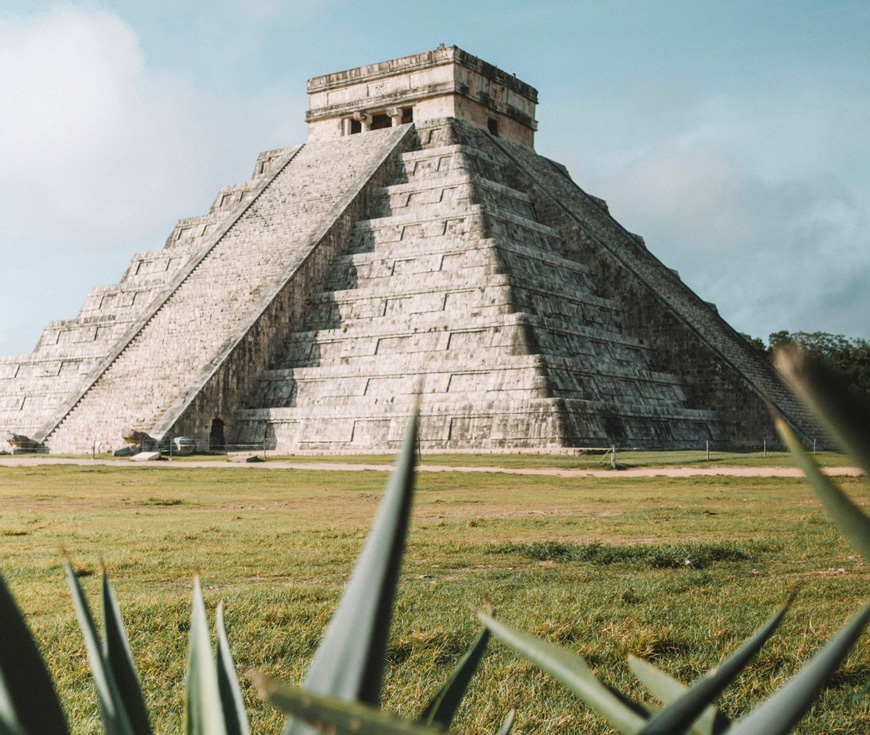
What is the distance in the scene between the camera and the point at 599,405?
18.8m

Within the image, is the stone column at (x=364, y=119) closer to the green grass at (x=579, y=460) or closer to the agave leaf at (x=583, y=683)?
the green grass at (x=579, y=460)

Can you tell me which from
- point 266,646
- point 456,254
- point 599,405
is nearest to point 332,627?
point 266,646

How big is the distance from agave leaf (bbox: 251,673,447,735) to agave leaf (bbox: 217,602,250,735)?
0.54 m

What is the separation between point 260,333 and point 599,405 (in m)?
7.96

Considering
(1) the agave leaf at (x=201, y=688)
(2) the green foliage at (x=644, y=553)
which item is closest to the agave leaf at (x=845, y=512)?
(1) the agave leaf at (x=201, y=688)

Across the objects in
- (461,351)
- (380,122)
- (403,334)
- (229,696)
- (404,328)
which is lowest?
(229,696)

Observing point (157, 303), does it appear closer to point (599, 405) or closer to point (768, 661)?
point (599, 405)

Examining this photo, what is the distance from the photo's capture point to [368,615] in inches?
32.2

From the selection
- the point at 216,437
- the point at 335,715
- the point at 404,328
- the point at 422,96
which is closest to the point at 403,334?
the point at 404,328

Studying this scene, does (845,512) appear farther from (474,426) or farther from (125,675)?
(474,426)

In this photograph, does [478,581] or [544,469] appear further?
[544,469]

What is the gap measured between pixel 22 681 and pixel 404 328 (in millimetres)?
19909

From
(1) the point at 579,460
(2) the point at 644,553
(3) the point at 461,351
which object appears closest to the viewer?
(2) the point at 644,553

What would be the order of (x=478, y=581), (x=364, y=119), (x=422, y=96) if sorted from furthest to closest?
(x=364, y=119)
(x=422, y=96)
(x=478, y=581)
